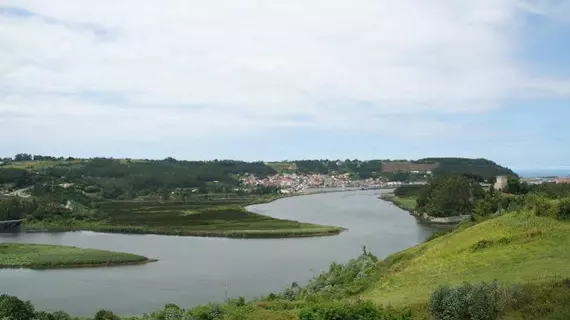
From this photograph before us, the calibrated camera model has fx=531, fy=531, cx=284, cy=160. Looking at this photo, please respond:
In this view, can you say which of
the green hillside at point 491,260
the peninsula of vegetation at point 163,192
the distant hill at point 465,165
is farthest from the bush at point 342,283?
the distant hill at point 465,165

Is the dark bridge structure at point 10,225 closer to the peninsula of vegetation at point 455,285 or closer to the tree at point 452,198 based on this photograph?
the tree at point 452,198

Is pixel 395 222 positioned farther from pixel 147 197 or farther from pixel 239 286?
→ pixel 147 197

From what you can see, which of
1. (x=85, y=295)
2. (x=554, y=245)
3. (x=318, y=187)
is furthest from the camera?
(x=318, y=187)

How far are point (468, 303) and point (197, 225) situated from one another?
50.7 meters

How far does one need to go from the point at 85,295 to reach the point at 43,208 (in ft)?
147

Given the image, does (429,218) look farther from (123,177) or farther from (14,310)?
(123,177)

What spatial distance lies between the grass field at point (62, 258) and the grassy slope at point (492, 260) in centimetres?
2288

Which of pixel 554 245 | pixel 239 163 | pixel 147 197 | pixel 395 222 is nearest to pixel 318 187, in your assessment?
pixel 239 163

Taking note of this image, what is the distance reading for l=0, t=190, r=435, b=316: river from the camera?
26.9 meters

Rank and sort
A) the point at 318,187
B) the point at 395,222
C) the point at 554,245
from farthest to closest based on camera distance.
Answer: the point at 318,187 → the point at 395,222 → the point at 554,245

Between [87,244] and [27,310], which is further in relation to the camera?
[87,244]

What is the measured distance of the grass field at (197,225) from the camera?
2103 inches

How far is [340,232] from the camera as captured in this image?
53.5m

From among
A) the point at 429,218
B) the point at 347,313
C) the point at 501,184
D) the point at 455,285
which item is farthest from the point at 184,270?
the point at 501,184
